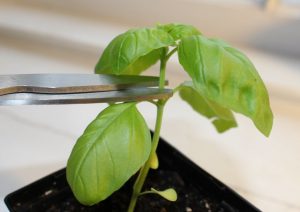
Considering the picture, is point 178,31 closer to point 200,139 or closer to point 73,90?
point 73,90

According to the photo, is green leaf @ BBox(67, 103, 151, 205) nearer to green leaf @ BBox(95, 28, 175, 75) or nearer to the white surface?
green leaf @ BBox(95, 28, 175, 75)

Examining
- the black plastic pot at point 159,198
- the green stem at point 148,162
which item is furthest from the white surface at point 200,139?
the green stem at point 148,162

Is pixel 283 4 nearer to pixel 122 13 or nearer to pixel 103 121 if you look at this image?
pixel 122 13

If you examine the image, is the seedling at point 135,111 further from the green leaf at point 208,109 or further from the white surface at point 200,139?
the white surface at point 200,139

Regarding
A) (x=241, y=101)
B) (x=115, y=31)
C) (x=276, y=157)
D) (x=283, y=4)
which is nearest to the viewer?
(x=241, y=101)

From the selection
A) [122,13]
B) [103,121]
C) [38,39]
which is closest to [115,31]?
[122,13]

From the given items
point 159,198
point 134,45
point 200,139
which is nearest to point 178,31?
point 134,45
